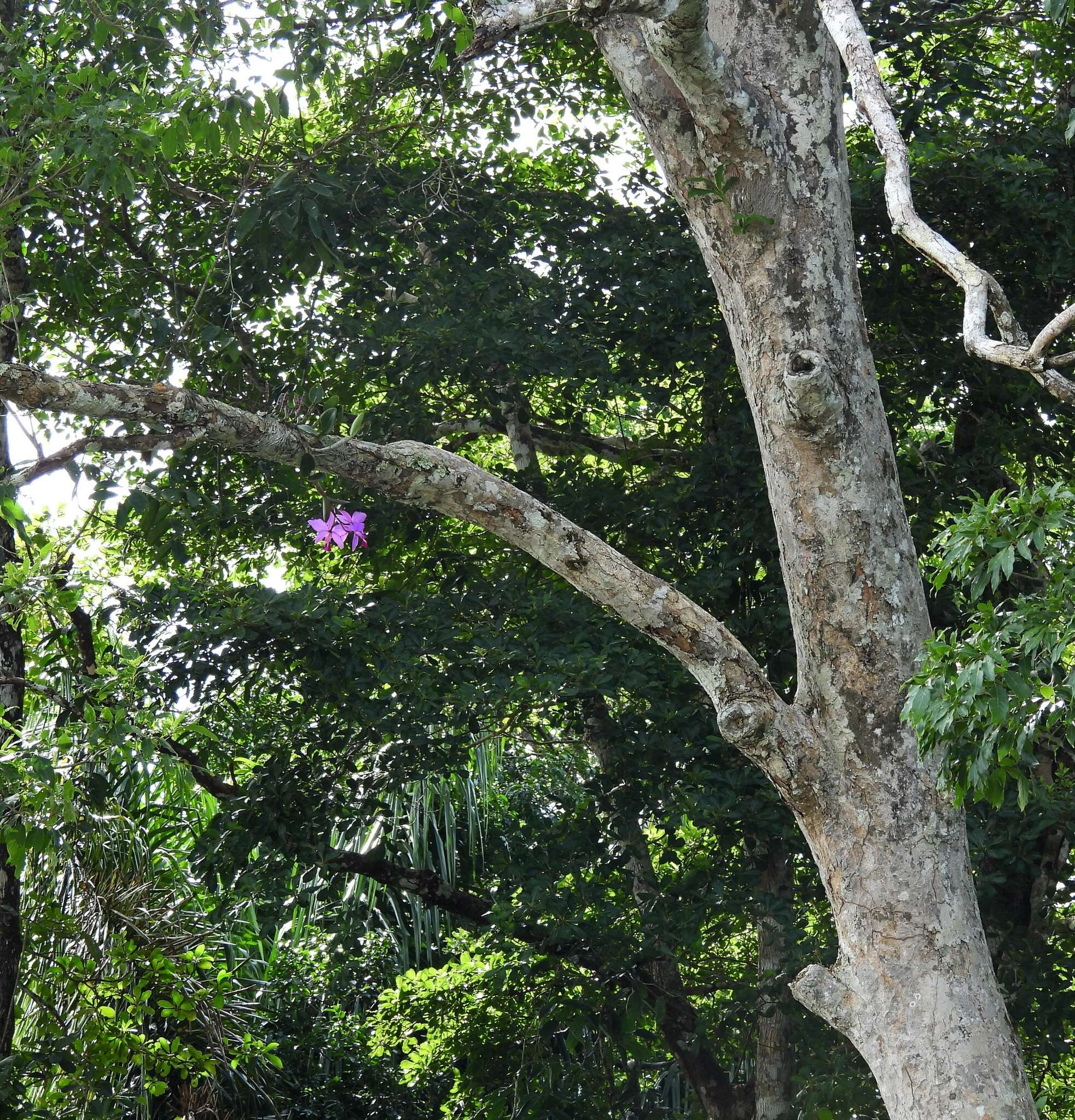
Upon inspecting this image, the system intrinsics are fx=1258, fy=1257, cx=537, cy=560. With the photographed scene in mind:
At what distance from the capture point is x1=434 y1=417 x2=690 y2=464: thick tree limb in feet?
21.1

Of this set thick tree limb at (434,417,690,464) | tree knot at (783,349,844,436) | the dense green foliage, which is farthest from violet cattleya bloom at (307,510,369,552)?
thick tree limb at (434,417,690,464)

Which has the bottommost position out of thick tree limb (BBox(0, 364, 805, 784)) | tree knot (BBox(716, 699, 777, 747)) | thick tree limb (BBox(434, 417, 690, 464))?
tree knot (BBox(716, 699, 777, 747))

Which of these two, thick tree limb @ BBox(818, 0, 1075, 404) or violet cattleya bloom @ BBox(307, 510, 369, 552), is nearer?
thick tree limb @ BBox(818, 0, 1075, 404)

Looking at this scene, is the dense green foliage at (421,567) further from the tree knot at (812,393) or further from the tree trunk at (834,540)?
the tree knot at (812,393)

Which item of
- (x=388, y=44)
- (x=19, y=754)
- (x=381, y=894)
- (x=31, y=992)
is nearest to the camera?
(x=19, y=754)

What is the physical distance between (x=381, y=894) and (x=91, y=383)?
16.9 ft

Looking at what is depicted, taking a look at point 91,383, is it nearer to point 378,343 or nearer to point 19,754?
point 19,754

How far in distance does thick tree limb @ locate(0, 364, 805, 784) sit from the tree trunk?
0.08 meters

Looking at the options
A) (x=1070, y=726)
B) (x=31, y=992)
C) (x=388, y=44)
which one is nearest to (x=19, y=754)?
(x=31, y=992)

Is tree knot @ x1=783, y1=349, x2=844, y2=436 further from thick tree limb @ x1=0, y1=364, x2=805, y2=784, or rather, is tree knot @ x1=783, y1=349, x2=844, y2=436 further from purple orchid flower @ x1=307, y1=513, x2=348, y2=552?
purple orchid flower @ x1=307, y1=513, x2=348, y2=552

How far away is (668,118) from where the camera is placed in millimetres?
3639

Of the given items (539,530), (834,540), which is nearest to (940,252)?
(834,540)

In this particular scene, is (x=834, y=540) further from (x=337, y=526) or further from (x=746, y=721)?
(x=337, y=526)

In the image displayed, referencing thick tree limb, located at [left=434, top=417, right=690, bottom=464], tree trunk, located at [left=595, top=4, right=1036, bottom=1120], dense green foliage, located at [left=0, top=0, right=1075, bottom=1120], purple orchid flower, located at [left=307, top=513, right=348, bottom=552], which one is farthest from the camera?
thick tree limb, located at [left=434, top=417, right=690, bottom=464]
